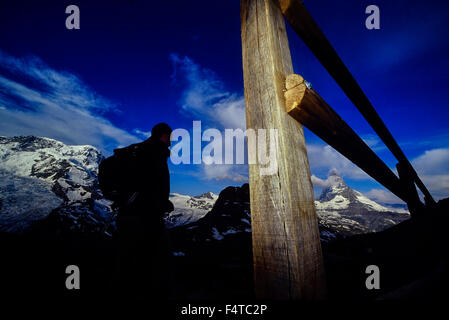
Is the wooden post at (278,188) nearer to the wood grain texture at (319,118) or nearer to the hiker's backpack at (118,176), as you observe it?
the wood grain texture at (319,118)

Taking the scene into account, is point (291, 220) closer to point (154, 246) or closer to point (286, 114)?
point (286, 114)

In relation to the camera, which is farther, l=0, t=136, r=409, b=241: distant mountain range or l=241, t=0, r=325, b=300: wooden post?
l=0, t=136, r=409, b=241: distant mountain range

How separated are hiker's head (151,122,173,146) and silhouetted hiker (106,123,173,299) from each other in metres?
0.30

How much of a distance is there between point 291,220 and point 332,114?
2.56 ft

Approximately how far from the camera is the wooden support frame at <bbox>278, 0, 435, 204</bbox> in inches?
47.9

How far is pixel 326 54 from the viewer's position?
149 centimetres

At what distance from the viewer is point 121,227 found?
271 cm

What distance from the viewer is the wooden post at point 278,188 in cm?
80

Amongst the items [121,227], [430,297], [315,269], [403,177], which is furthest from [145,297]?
[403,177]

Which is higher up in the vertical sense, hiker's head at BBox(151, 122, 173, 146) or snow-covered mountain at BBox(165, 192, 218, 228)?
hiker's head at BBox(151, 122, 173, 146)

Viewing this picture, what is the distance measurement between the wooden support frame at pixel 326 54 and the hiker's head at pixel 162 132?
2925 millimetres

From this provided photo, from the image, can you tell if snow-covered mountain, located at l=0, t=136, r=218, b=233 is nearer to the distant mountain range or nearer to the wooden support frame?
the distant mountain range

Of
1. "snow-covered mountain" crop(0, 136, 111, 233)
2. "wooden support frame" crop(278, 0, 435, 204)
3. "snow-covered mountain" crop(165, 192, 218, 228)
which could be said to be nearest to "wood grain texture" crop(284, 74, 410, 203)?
"wooden support frame" crop(278, 0, 435, 204)

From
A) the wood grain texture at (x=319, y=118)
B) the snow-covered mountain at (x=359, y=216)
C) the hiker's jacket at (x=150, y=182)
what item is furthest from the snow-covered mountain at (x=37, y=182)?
the snow-covered mountain at (x=359, y=216)
